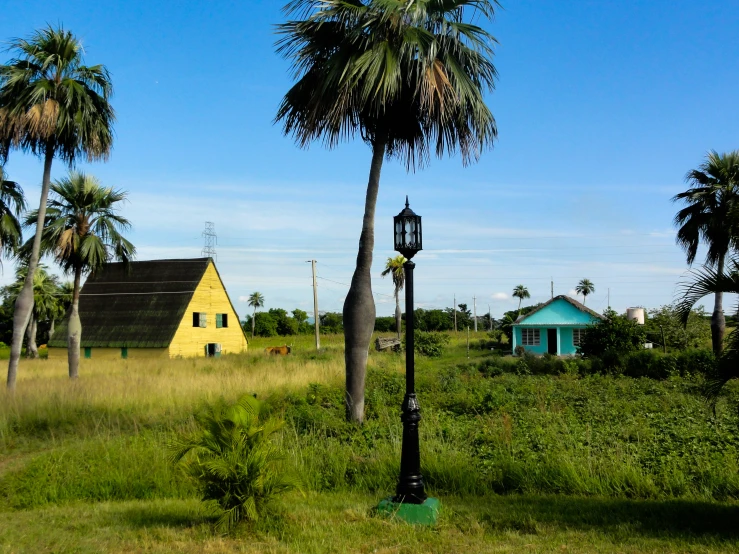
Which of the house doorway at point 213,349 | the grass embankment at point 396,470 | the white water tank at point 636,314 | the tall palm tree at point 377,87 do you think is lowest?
the grass embankment at point 396,470

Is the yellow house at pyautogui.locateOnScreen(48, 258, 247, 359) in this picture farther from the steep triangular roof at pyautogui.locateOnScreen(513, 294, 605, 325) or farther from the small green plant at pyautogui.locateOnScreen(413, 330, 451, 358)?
the steep triangular roof at pyautogui.locateOnScreen(513, 294, 605, 325)

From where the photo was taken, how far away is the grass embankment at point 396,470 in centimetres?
623

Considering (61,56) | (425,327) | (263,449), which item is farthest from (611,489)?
(425,327)

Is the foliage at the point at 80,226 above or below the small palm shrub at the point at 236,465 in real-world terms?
above

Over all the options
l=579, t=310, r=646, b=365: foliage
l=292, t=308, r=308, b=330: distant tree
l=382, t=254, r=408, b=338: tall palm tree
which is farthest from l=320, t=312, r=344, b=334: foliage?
l=579, t=310, r=646, b=365: foliage

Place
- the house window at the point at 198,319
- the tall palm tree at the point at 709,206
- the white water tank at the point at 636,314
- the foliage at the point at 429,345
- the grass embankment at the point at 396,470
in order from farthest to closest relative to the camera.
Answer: the foliage at the point at 429,345, the house window at the point at 198,319, the white water tank at the point at 636,314, the tall palm tree at the point at 709,206, the grass embankment at the point at 396,470

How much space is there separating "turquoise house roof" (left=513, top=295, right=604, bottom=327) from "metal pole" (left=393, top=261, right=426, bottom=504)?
38033 mm

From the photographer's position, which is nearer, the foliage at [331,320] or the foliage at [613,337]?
the foliage at [613,337]

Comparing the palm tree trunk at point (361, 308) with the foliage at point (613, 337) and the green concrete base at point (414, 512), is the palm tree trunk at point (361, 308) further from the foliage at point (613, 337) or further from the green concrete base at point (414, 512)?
the foliage at point (613, 337)

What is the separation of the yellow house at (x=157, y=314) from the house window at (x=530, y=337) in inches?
799

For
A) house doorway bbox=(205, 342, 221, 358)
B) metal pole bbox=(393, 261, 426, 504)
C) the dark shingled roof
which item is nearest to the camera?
metal pole bbox=(393, 261, 426, 504)

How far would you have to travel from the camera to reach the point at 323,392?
15031mm

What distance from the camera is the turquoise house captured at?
43375mm

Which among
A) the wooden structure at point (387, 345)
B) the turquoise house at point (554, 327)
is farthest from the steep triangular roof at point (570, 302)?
the wooden structure at point (387, 345)
